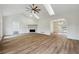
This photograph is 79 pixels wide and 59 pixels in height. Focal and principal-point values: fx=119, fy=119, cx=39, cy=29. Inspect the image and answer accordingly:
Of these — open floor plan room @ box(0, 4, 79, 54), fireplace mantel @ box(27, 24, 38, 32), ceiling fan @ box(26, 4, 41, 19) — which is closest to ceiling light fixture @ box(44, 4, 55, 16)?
open floor plan room @ box(0, 4, 79, 54)

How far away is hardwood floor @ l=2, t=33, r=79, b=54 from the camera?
7.57ft

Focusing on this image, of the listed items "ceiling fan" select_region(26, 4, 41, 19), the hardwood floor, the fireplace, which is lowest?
the hardwood floor

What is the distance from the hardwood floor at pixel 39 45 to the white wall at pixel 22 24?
0.16m

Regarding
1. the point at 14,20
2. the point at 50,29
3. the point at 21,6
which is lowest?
the point at 50,29

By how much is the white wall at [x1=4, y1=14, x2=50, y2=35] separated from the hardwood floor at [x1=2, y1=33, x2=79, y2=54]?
0.16 m

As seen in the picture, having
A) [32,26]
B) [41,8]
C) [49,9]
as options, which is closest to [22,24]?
[32,26]

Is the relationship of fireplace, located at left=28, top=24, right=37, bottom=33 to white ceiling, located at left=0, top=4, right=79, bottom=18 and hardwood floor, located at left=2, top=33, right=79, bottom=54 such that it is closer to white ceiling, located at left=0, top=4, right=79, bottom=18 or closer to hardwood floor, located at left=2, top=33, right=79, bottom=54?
hardwood floor, located at left=2, top=33, right=79, bottom=54

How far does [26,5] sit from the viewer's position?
233 centimetres

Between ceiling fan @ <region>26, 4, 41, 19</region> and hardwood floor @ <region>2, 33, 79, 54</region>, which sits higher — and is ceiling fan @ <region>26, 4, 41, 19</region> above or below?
above

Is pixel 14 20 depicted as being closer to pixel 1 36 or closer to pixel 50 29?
pixel 1 36
